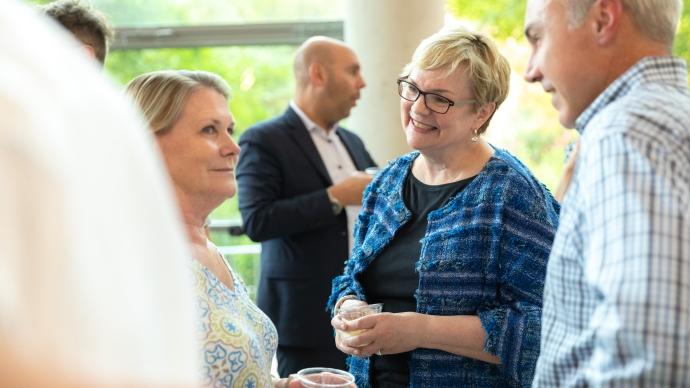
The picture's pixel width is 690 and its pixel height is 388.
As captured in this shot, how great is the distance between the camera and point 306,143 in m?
3.76

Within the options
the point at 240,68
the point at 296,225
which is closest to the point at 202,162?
the point at 296,225

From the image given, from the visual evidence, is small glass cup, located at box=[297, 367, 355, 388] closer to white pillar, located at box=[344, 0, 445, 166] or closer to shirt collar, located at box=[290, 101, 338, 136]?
shirt collar, located at box=[290, 101, 338, 136]

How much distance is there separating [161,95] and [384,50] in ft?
9.73

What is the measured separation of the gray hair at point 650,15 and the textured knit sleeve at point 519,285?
0.77 metres

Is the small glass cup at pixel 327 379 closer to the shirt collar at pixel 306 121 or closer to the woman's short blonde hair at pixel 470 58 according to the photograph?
the woman's short blonde hair at pixel 470 58

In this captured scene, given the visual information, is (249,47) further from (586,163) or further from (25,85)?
(25,85)

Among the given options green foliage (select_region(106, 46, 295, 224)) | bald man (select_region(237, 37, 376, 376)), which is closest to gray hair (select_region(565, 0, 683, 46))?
bald man (select_region(237, 37, 376, 376))

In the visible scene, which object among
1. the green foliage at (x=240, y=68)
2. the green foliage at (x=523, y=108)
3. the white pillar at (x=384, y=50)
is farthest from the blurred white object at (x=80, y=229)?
the green foliage at (x=523, y=108)

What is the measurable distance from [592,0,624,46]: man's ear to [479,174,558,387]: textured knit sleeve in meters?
0.78

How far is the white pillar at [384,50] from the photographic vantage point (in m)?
4.75

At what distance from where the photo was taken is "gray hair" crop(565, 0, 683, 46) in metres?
1.42

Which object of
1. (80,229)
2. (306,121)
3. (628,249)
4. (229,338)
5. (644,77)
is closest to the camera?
(80,229)

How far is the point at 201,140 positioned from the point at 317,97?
1994 mm

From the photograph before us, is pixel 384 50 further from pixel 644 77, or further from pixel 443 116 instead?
pixel 644 77
